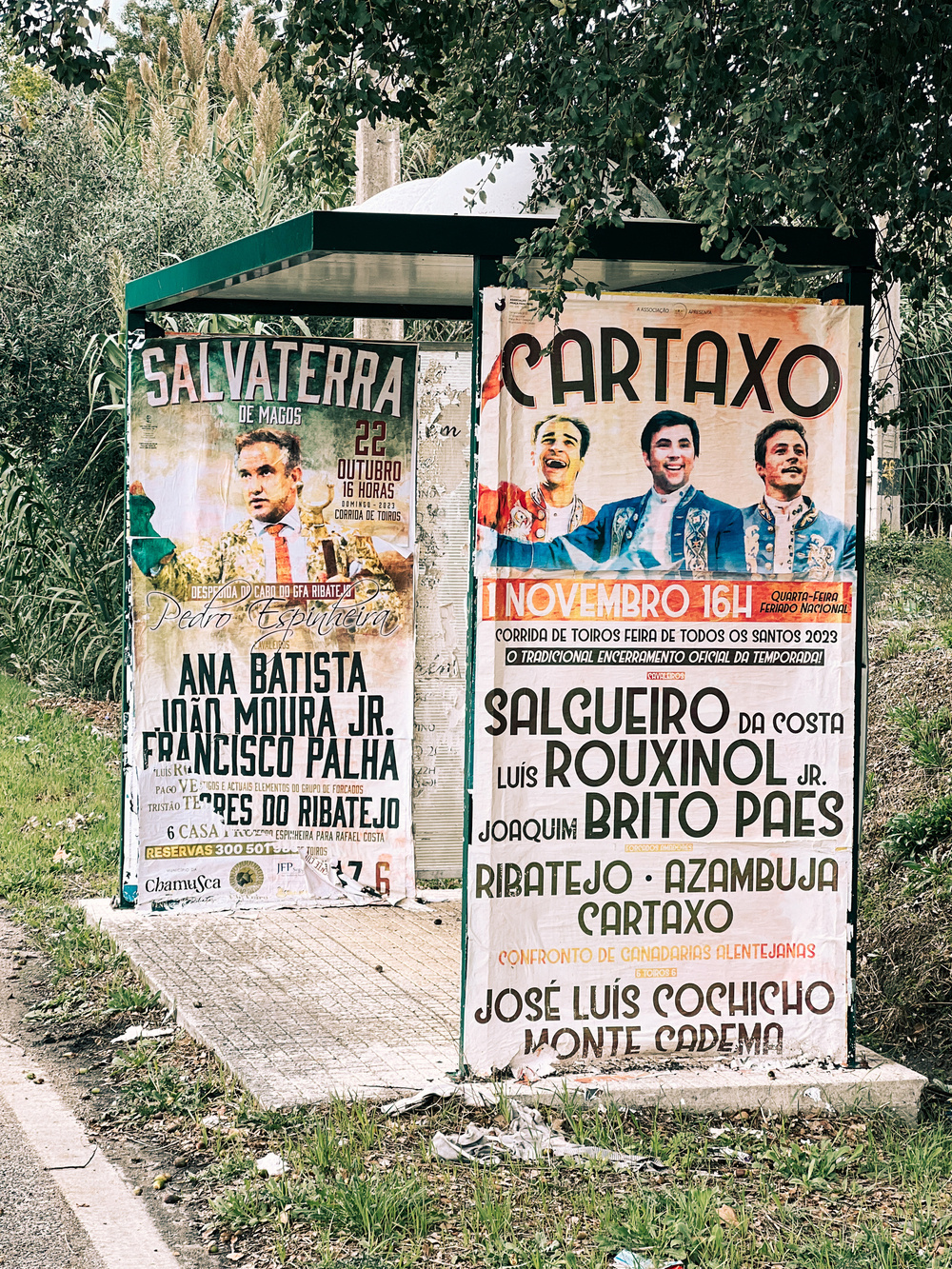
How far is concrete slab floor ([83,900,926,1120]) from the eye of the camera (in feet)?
15.9

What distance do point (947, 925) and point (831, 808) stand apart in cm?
166

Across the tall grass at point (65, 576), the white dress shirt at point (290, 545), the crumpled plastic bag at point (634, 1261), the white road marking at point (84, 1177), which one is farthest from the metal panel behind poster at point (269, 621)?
the tall grass at point (65, 576)

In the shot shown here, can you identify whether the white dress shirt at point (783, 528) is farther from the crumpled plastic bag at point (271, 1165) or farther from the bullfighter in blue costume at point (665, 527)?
the crumpled plastic bag at point (271, 1165)

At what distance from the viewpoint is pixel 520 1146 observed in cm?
445

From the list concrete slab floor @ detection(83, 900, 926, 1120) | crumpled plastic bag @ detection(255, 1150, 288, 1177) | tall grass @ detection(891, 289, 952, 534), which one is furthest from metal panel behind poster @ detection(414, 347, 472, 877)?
tall grass @ detection(891, 289, 952, 534)

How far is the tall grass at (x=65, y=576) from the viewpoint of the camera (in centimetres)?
1198

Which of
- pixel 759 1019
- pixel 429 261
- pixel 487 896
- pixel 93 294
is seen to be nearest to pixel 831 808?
pixel 759 1019

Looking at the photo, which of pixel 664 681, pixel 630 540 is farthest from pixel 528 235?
pixel 664 681

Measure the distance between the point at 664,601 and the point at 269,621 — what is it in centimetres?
277

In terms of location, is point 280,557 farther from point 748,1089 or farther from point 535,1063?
point 748,1089

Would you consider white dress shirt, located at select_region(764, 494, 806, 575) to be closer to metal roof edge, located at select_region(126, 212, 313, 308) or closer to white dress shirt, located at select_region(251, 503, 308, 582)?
metal roof edge, located at select_region(126, 212, 313, 308)

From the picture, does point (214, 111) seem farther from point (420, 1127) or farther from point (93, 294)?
point (420, 1127)

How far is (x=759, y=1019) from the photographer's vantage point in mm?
5062

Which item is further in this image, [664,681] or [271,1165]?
[664,681]
